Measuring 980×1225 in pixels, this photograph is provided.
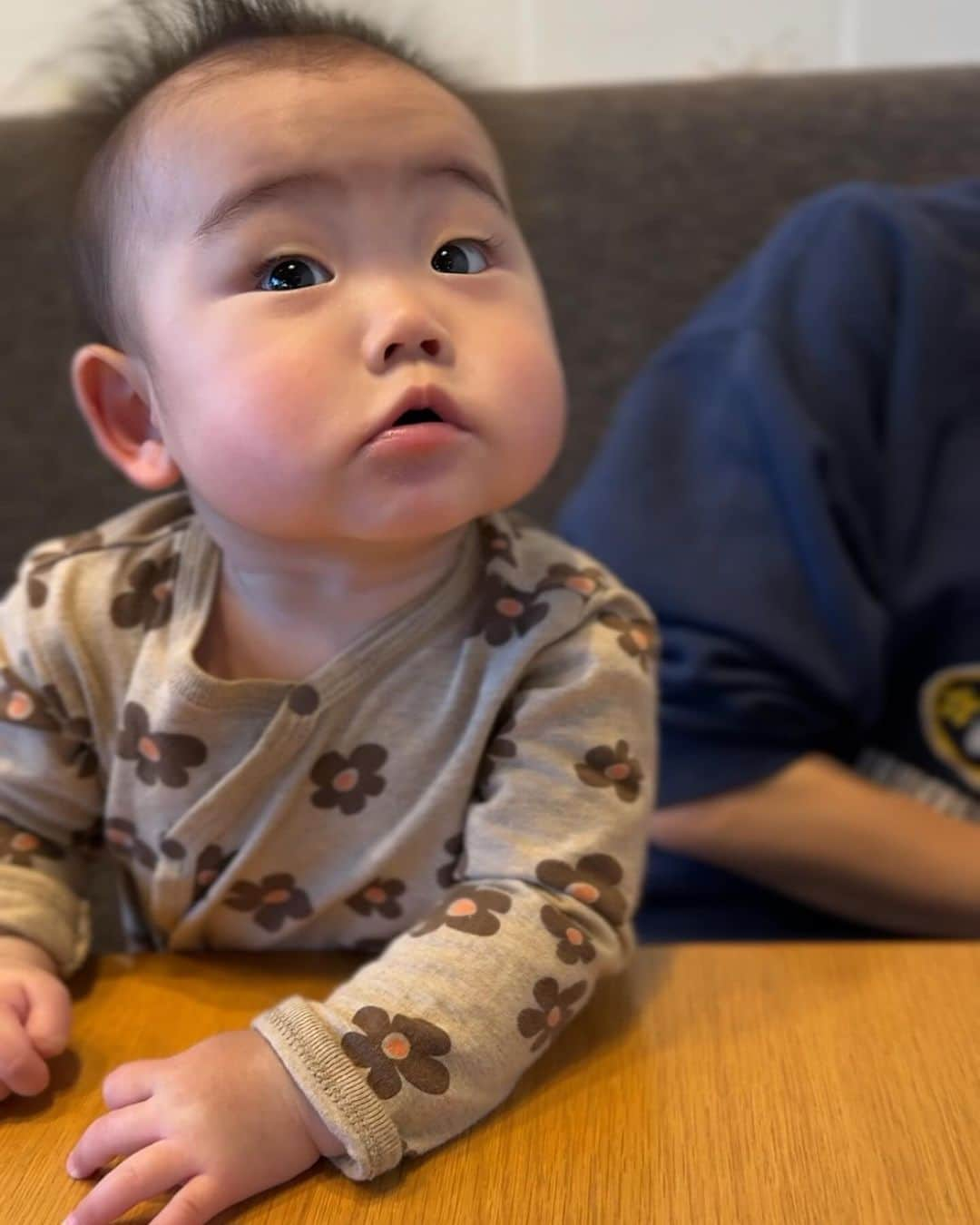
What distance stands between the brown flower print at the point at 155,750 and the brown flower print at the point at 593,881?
0.15m

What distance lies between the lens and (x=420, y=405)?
459 millimetres

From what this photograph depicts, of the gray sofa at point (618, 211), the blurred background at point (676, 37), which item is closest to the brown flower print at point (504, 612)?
the gray sofa at point (618, 211)

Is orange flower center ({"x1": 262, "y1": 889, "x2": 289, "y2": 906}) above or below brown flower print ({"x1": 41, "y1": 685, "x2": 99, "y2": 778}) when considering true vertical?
below

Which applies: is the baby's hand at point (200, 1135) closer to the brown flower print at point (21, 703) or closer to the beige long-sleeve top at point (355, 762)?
the beige long-sleeve top at point (355, 762)

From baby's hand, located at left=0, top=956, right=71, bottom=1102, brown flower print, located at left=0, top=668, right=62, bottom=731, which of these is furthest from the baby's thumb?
brown flower print, located at left=0, top=668, right=62, bottom=731

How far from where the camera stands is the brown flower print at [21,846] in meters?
0.55

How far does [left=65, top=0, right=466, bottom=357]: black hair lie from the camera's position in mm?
505

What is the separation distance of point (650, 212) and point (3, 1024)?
792 mm

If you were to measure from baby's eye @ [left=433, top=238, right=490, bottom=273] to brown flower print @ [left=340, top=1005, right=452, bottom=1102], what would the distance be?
28 centimetres

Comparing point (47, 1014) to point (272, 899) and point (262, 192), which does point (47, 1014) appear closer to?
point (272, 899)

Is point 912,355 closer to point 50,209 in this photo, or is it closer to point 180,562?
point 180,562

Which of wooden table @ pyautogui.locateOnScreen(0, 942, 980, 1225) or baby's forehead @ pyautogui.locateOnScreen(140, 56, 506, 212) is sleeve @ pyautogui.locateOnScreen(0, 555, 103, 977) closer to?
wooden table @ pyautogui.locateOnScreen(0, 942, 980, 1225)

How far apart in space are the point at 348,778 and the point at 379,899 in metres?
0.06

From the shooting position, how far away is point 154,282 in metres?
0.50
